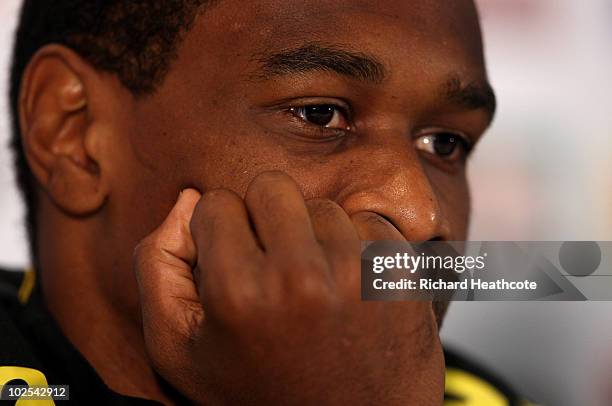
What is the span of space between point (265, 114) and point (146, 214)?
21 centimetres

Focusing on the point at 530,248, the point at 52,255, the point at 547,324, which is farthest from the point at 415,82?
the point at 547,324

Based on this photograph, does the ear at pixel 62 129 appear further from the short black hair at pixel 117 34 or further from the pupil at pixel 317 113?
the pupil at pixel 317 113

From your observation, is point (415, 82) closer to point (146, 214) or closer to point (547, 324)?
point (146, 214)

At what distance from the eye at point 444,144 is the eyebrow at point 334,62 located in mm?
175

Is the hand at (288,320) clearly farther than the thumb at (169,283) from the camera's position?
No

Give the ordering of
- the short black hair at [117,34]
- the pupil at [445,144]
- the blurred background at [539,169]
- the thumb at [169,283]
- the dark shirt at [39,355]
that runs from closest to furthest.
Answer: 1. the thumb at [169,283]
2. the dark shirt at [39,355]
3. the short black hair at [117,34]
4. the pupil at [445,144]
5. the blurred background at [539,169]

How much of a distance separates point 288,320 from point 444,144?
0.56m

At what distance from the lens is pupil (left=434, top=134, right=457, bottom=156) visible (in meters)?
1.15

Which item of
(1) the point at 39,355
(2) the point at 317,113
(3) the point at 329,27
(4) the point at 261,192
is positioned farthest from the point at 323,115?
(1) the point at 39,355

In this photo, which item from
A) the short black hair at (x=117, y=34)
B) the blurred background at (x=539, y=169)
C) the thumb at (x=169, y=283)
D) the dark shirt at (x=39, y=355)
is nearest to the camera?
the thumb at (x=169, y=283)

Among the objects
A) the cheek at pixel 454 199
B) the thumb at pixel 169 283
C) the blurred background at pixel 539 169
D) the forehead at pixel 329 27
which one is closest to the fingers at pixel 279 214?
the thumb at pixel 169 283

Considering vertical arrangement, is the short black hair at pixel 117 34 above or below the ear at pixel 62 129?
above

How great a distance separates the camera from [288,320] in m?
0.69

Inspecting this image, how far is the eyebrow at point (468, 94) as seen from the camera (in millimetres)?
1017
